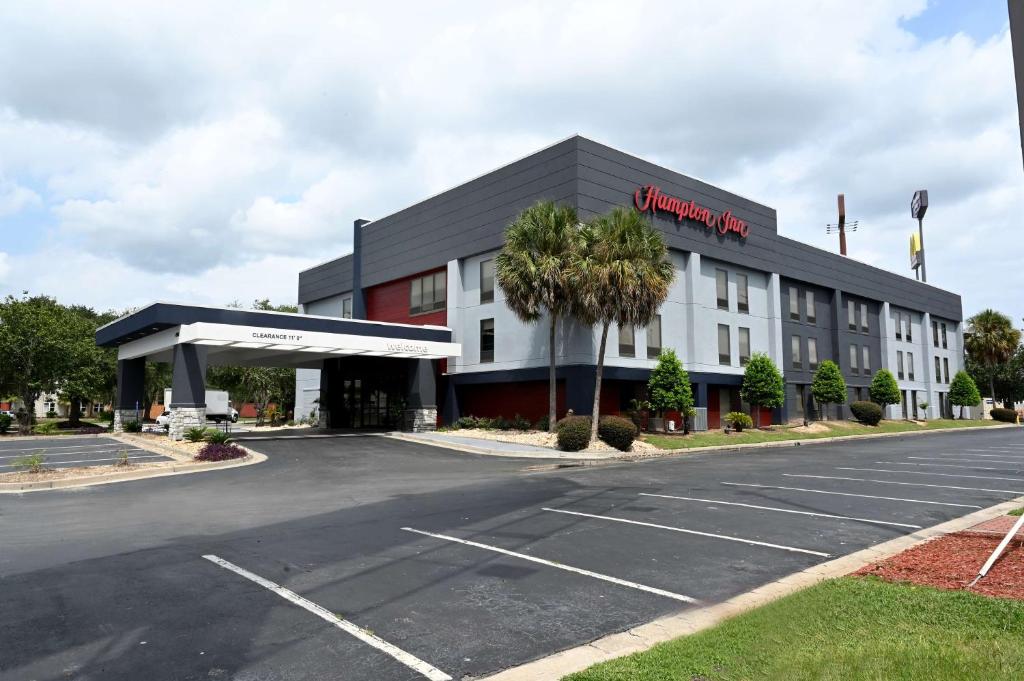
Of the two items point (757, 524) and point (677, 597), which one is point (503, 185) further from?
point (677, 597)

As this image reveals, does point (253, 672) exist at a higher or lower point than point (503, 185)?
lower

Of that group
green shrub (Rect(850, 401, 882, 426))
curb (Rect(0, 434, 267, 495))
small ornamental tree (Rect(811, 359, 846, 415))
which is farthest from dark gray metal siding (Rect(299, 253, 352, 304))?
green shrub (Rect(850, 401, 882, 426))

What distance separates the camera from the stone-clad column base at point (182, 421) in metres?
27.8

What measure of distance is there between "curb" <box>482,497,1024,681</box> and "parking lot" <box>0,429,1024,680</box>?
0.64 feet

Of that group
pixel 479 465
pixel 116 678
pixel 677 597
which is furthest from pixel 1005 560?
pixel 479 465

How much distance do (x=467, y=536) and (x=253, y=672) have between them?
5.15 metres

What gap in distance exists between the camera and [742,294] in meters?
41.1

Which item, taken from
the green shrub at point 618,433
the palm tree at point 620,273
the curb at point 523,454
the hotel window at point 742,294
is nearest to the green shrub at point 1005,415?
the hotel window at point 742,294

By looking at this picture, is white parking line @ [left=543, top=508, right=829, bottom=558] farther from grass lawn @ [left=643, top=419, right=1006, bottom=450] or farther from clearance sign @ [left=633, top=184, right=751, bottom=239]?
clearance sign @ [left=633, top=184, right=751, bottom=239]

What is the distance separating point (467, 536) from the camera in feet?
32.5

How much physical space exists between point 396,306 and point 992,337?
56532 millimetres

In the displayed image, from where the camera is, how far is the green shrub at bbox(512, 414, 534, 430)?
1308 inches

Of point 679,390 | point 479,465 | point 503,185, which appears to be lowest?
point 479,465

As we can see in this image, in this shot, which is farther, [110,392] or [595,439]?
[110,392]
